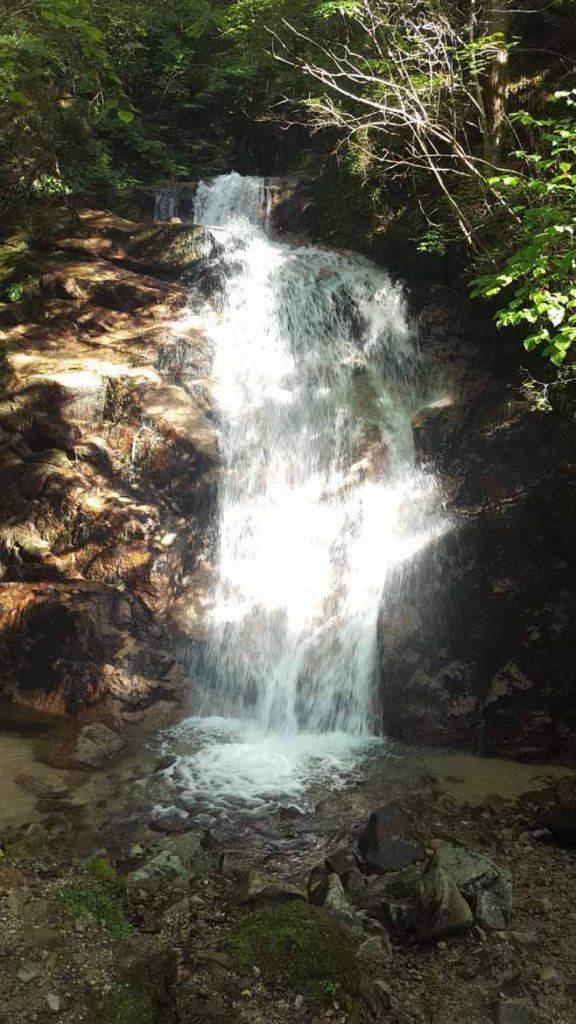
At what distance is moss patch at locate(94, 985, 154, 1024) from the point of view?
3.41 meters

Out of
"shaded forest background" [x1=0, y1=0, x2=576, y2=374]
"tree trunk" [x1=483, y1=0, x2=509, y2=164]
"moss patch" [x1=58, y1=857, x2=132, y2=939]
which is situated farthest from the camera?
"tree trunk" [x1=483, y1=0, x2=509, y2=164]

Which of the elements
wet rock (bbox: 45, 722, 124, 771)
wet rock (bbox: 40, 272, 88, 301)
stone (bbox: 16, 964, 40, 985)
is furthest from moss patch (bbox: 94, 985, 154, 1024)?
wet rock (bbox: 40, 272, 88, 301)

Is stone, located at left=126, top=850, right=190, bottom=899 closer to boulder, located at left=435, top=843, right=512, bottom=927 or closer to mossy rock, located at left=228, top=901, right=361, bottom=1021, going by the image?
mossy rock, located at left=228, top=901, right=361, bottom=1021

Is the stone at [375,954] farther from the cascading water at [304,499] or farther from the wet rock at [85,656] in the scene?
the wet rock at [85,656]

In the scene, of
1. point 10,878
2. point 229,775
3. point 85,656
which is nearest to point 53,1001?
point 10,878

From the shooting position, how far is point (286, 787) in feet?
21.3

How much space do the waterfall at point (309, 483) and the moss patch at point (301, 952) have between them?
374 centimetres

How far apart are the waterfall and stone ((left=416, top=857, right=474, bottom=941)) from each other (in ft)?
10.8

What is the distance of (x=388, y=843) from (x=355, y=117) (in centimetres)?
1069

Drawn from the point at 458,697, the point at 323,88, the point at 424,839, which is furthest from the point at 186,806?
the point at 323,88

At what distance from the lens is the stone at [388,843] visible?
508 cm

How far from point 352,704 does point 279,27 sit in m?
15.3

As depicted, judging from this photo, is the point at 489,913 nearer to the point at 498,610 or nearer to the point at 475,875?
the point at 475,875

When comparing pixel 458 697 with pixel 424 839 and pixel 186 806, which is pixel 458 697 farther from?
pixel 186 806
